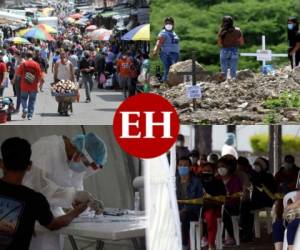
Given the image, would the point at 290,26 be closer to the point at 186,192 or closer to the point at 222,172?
the point at 222,172

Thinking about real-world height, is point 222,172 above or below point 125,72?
below

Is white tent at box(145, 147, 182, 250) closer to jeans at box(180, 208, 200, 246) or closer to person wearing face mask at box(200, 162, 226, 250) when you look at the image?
jeans at box(180, 208, 200, 246)

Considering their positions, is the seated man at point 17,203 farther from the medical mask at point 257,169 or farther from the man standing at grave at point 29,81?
the medical mask at point 257,169

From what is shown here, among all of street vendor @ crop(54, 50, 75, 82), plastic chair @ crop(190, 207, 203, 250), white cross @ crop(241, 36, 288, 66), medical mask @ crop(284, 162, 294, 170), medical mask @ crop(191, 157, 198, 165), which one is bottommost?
plastic chair @ crop(190, 207, 203, 250)

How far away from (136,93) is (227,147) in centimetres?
119

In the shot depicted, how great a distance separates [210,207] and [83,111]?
1256mm

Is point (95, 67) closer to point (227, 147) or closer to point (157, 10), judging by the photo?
point (157, 10)

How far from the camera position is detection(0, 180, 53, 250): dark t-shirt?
4.47 m

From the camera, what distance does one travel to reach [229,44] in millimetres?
6594

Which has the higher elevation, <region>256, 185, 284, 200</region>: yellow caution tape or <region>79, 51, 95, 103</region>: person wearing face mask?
<region>79, 51, 95, 103</region>: person wearing face mask

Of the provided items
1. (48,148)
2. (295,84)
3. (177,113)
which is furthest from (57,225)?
(295,84)

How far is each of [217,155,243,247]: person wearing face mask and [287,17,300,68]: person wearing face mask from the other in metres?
0.89

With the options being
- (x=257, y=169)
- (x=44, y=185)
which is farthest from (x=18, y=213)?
(x=257, y=169)

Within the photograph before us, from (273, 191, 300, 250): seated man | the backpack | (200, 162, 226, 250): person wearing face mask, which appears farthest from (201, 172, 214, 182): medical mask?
the backpack
